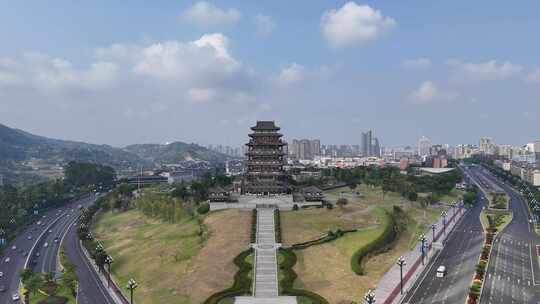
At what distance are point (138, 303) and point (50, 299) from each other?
15406 millimetres

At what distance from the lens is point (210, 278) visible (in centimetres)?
6025

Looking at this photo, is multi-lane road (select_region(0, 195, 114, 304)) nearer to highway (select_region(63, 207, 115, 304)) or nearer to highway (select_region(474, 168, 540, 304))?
highway (select_region(63, 207, 115, 304))

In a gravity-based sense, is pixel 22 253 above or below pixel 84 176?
below

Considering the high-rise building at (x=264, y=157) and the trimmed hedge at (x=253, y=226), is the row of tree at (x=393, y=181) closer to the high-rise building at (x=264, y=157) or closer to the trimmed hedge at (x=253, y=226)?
the high-rise building at (x=264, y=157)

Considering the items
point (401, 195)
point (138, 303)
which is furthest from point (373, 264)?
point (401, 195)

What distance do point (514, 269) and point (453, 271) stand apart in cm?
1103

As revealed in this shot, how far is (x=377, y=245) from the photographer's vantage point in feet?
241

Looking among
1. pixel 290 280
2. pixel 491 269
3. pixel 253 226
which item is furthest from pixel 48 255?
pixel 491 269

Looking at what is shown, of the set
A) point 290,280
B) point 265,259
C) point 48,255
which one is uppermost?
point 265,259

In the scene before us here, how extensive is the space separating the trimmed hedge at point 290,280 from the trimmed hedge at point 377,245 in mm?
9822

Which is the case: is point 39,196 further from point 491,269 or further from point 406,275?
point 491,269

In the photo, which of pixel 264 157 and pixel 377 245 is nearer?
pixel 377 245

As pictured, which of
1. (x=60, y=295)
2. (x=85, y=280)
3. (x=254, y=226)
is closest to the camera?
(x=60, y=295)

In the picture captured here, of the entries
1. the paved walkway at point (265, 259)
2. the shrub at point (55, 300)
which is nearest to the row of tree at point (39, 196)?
the shrub at point (55, 300)
